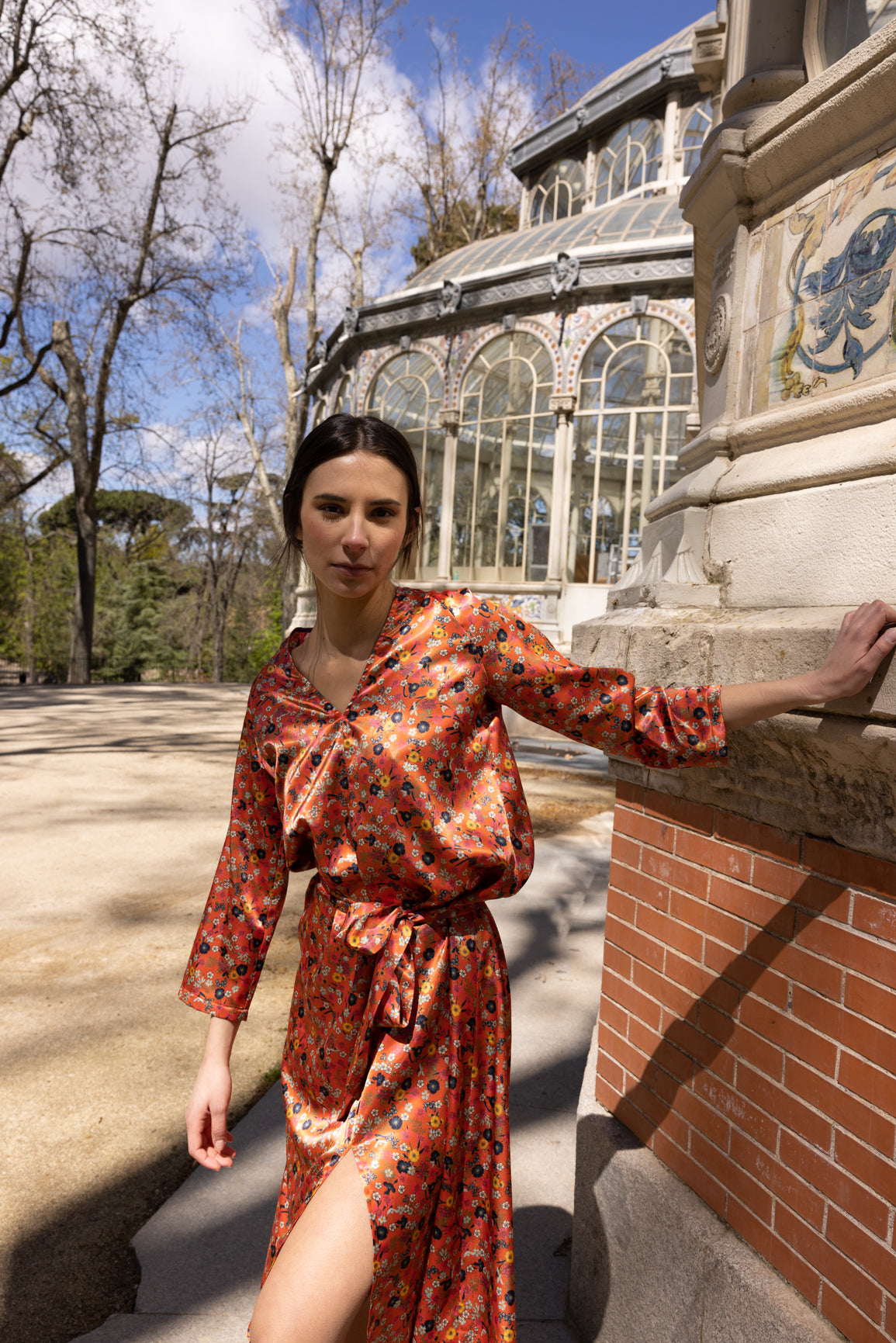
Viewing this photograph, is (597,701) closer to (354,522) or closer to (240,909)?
(354,522)

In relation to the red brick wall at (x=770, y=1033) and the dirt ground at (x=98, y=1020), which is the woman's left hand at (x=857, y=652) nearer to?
the red brick wall at (x=770, y=1033)

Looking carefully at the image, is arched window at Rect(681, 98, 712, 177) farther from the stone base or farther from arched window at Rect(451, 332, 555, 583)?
the stone base

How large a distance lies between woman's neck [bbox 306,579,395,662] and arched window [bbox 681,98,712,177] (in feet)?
62.9

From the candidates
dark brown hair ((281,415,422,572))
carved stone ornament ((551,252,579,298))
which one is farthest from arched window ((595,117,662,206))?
dark brown hair ((281,415,422,572))

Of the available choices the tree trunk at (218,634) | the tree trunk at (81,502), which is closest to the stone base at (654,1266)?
the tree trunk at (81,502)

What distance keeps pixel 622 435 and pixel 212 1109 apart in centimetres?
1336

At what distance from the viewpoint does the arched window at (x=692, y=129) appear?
1775cm

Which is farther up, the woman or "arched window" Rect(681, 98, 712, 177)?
"arched window" Rect(681, 98, 712, 177)

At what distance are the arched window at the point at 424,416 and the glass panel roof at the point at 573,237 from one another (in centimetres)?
144

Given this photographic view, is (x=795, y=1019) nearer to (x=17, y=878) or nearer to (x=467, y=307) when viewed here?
(x=17, y=878)

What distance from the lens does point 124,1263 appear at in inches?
91.9

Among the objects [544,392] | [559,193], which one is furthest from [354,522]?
[559,193]

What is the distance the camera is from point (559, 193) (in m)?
20.9

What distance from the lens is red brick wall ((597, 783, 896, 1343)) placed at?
1358 millimetres
